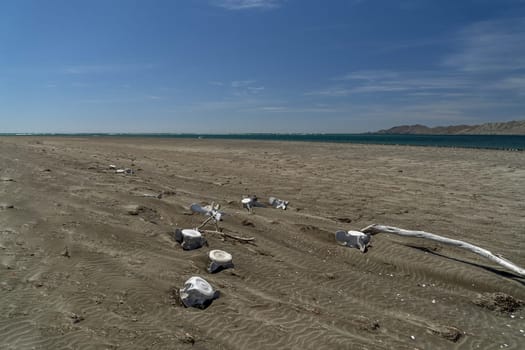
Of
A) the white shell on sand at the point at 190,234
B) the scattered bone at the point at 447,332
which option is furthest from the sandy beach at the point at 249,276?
the white shell on sand at the point at 190,234

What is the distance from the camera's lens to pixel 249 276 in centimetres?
503

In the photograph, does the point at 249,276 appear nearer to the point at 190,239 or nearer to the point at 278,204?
the point at 190,239

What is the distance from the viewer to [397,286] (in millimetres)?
5129

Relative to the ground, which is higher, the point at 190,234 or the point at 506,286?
the point at 190,234

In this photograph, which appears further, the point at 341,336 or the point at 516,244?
the point at 516,244

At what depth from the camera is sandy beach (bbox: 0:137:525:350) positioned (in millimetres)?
3604

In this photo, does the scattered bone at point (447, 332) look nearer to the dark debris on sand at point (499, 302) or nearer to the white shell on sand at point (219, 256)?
the dark debris on sand at point (499, 302)

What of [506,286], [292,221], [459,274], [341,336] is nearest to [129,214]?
[292,221]

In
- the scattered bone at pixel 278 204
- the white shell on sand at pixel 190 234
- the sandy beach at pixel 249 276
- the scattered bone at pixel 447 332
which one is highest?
the white shell on sand at pixel 190 234

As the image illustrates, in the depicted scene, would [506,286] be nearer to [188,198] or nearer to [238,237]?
[238,237]

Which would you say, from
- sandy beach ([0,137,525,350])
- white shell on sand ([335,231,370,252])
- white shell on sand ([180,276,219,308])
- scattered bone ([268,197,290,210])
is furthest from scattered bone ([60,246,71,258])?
scattered bone ([268,197,290,210])

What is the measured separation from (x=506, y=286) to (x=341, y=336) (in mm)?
3133

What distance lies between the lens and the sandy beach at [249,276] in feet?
11.8

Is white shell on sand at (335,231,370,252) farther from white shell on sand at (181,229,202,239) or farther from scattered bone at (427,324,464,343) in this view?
white shell on sand at (181,229,202,239)
